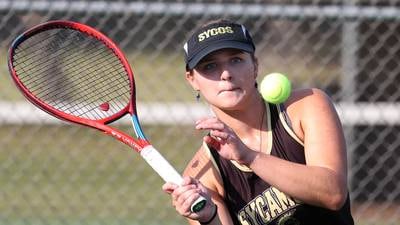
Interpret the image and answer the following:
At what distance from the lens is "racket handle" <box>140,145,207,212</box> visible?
3.13 metres

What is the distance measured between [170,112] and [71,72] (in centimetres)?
171

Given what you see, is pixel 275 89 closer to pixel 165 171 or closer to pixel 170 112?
pixel 165 171

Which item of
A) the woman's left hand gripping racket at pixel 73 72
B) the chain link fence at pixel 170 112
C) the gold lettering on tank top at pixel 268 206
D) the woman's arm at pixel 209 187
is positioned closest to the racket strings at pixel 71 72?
the woman's left hand gripping racket at pixel 73 72

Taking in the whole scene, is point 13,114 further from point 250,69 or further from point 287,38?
point 250,69

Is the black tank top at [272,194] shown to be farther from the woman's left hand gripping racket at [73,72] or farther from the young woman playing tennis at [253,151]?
the woman's left hand gripping racket at [73,72]

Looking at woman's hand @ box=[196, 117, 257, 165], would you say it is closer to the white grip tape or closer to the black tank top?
the white grip tape

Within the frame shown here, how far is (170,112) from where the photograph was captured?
585 centimetres

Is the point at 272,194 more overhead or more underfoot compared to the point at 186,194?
more underfoot

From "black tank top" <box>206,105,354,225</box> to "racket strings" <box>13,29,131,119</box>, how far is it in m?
0.61

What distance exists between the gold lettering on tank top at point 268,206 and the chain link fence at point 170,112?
2081 mm

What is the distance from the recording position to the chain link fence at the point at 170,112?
232 inches

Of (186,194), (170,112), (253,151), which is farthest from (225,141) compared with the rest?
(170,112)

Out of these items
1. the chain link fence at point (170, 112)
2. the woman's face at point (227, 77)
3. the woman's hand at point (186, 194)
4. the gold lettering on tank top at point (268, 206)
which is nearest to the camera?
the woman's hand at point (186, 194)

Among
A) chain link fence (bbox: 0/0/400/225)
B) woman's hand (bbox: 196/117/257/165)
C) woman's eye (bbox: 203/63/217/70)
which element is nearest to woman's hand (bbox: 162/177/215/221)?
woman's hand (bbox: 196/117/257/165)
